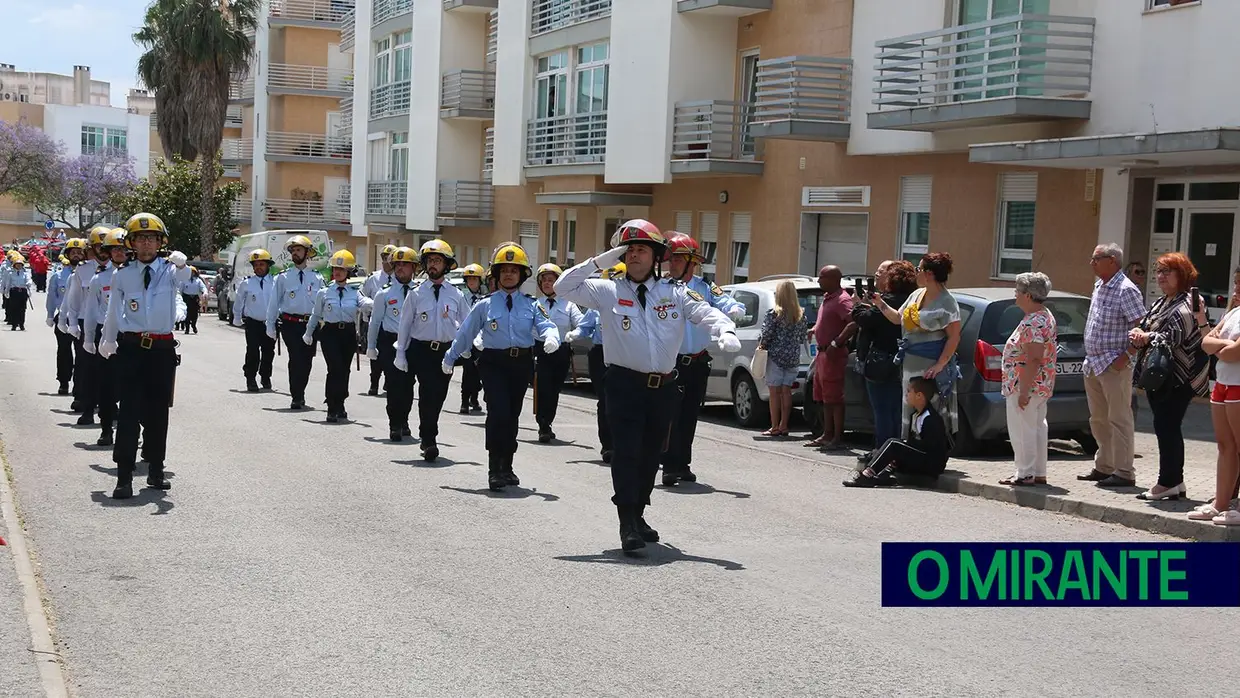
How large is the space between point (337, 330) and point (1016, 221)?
10.1 meters

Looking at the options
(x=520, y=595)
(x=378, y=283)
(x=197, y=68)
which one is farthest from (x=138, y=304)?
(x=197, y=68)

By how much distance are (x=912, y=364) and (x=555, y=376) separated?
413 cm

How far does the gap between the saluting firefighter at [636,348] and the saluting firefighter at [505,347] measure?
245 centimetres

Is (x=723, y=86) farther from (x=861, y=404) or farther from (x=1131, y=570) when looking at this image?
(x=1131, y=570)

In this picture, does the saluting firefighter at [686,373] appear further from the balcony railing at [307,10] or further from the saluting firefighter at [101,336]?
the balcony railing at [307,10]

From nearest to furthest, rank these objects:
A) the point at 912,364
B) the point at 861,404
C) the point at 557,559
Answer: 1. the point at 557,559
2. the point at 912,364
3. the point at 861,404

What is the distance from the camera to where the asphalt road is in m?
6.34

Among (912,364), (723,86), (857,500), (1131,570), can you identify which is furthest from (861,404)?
(723,86)

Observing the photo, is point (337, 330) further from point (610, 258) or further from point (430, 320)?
point (610, 258)

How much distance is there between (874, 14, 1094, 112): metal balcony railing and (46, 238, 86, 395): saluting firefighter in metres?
11.3

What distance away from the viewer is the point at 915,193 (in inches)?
941

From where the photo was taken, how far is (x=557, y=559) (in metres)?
8.82

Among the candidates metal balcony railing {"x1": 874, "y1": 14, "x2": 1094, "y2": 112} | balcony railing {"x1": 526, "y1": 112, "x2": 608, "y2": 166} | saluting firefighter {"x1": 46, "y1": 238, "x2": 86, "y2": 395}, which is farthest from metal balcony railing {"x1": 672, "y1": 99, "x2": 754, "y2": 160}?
saluting firefighter {"x1": 46, "y1": 238, "x2": 86, "y2": 395}

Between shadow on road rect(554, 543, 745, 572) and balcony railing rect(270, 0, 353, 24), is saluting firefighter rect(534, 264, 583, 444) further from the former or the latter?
balcony railing rect(270, 0, 353, 24)
